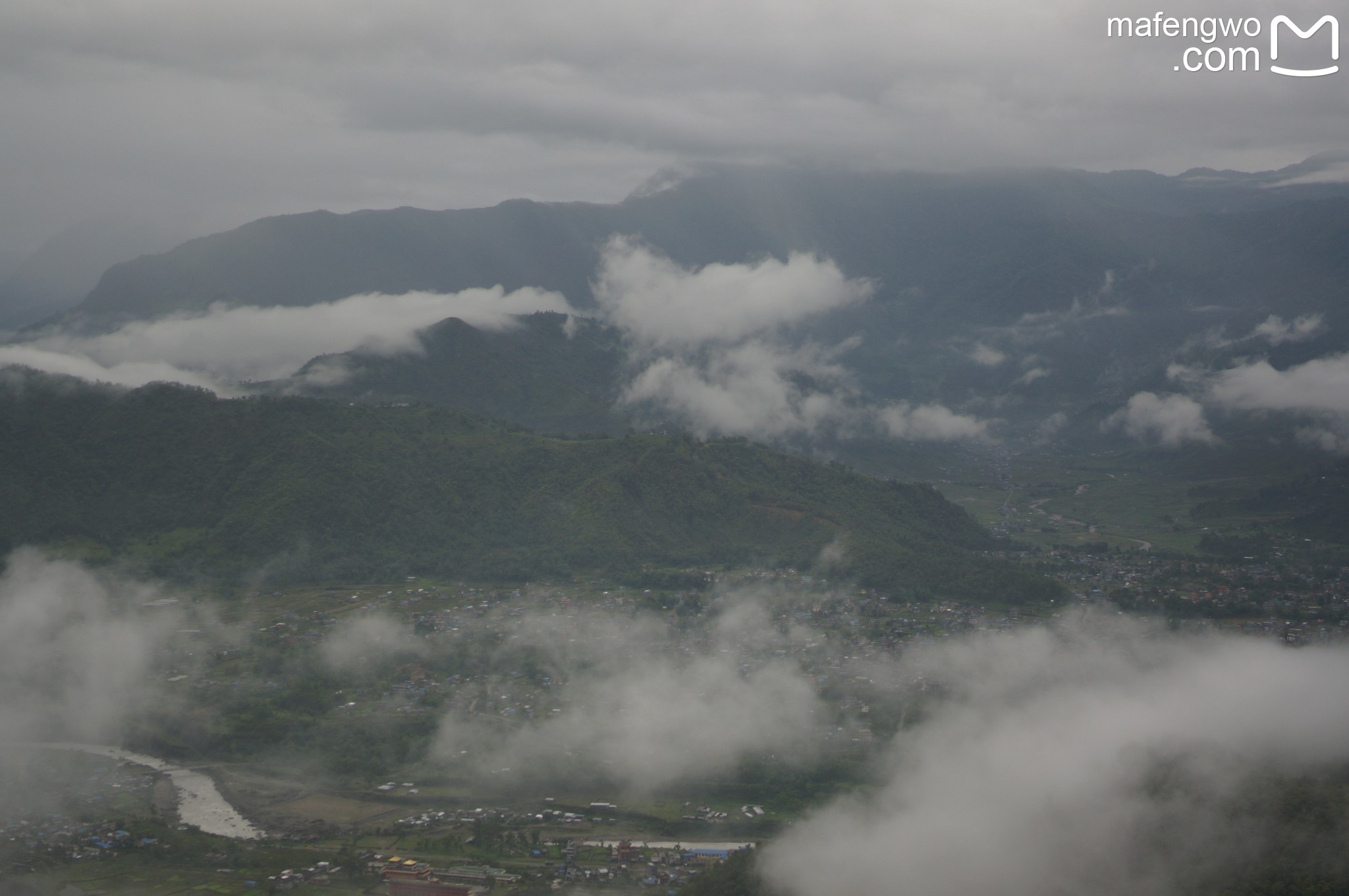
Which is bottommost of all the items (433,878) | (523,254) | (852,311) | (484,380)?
(433,878)

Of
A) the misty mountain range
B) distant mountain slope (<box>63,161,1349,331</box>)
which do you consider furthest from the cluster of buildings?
distant mountain slope (<box>63,161,1349,331</box>)

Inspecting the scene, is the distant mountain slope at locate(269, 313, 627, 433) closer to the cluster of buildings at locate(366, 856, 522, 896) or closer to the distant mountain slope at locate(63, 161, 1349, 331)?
the distant mountain slope at locate(63, 161, 1349, 331)

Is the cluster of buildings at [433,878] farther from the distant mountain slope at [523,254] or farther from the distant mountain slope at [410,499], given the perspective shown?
the distant mountain slope at [523,254]

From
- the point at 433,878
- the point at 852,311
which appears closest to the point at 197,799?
the point at 433,878

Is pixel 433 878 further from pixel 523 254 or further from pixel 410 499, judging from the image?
pixel 523 254

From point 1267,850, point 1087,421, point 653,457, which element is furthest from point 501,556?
point 1087,421

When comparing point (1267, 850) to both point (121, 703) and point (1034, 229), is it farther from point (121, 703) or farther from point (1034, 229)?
point (1034, 229)
